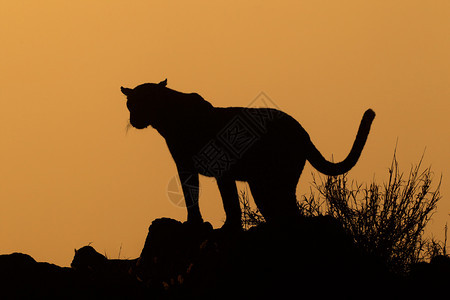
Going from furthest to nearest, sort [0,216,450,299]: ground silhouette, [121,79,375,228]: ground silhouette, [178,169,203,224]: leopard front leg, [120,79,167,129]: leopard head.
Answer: [120,79,167,129]: leopard head, [178,169,203,224]: leopard front leg, [121,79,375,228]: ground silhouette, [0,216,450,299]: ground silhouette

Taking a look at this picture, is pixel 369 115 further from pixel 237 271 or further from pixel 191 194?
pixel 237 271

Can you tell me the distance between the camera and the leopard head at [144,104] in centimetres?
990

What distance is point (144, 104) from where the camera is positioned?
9.91 metres

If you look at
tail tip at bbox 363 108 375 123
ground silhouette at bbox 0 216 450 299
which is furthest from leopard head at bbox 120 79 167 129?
tail tip at bbox 363 108 375 123

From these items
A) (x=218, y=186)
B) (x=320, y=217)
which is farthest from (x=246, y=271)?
(x=218, y=186)

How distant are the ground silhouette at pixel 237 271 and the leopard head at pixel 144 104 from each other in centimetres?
146

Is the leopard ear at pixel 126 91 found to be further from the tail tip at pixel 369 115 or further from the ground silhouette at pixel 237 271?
the tail tip at pixel 369 115

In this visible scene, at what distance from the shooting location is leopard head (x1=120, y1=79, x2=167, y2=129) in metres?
9.90

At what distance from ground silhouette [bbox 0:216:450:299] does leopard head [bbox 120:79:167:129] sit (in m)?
1.46

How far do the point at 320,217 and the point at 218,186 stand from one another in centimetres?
172


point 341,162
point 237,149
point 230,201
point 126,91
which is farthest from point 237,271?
point 126,91

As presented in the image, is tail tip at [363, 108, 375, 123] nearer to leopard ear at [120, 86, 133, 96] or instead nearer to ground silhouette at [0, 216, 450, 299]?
ground silhouette at [0, 216, 450, 299]

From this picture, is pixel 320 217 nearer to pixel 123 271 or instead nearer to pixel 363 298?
pixel 363 298

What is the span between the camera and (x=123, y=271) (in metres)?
9.98
